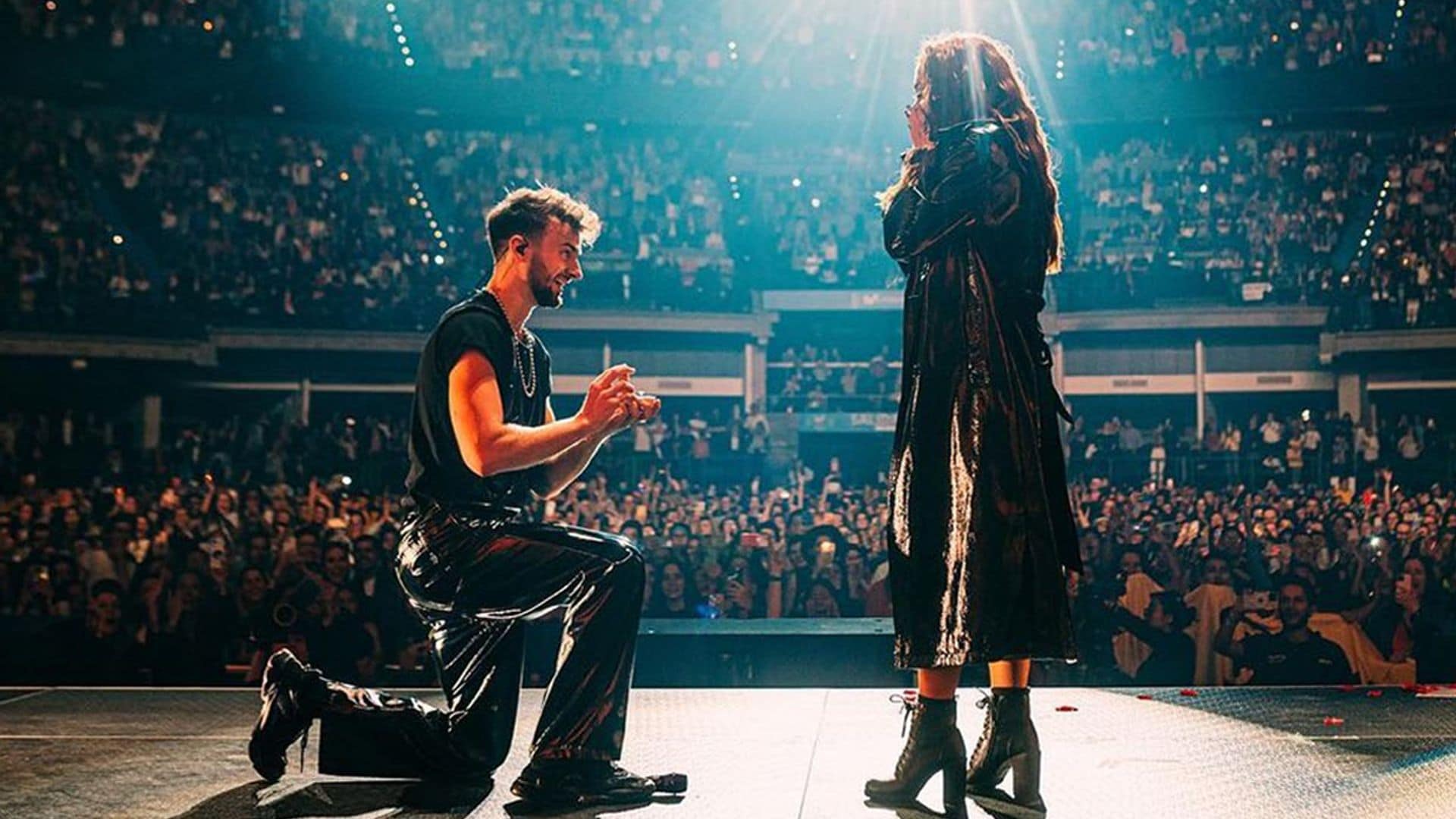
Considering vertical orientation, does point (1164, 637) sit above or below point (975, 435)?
below

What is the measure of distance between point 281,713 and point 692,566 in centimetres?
634

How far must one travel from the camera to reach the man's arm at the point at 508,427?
106 inches

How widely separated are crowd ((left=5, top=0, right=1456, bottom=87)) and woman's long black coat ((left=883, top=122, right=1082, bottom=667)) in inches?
720

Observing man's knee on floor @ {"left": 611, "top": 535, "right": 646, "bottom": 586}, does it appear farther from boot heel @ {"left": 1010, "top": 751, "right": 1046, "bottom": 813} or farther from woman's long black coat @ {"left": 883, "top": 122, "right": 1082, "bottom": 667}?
boot heel @ {"left": 1010, "top": 751, "right": 1046, "bottom": 813}

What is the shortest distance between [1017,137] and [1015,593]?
88 centimetres

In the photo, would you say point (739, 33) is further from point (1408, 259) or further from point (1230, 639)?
point (1230, 639)

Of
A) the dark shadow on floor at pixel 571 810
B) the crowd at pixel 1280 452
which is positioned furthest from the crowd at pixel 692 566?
the dark shadow on floor at pixel 571 810

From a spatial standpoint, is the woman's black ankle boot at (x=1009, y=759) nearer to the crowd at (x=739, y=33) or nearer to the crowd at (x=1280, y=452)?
the crowd at (x=1280, y=452)

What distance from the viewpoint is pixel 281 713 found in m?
2.87

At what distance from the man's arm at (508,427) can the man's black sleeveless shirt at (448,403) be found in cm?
8

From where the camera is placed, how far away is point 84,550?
31.4 feet

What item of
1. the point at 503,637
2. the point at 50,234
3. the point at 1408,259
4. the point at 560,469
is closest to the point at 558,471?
the point at 560,469

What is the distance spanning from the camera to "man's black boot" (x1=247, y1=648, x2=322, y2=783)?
2.83m

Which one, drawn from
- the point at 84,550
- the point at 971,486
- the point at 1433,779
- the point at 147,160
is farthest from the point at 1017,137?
the point at 147,160
